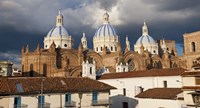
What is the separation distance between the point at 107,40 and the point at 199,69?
50553 millimetres

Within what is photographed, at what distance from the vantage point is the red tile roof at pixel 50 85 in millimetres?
26648

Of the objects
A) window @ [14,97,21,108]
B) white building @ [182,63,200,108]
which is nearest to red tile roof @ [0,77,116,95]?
window @ [14,97,21,108]

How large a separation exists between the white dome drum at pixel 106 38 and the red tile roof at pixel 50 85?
3979 centimetres

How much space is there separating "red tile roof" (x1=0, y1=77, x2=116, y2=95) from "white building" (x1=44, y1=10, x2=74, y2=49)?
32225 mm

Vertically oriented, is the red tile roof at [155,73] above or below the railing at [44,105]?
above

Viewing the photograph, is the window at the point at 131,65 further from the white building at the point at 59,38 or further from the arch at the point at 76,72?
the white building at the point at 59,38

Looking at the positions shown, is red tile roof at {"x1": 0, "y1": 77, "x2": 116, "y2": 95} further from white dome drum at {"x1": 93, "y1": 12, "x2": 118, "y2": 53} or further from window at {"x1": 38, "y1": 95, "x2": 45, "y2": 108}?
white dome drum at {"x1": 93, "y1": 12, "x2": 118, "y2": 53}

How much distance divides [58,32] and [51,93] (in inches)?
1527

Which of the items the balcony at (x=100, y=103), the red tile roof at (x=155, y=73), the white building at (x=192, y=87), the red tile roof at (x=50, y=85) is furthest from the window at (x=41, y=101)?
the red tile roof at (x=155, y=73)

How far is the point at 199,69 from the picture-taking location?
2277 cm

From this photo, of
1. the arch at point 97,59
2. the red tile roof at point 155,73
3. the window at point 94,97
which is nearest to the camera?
the window at point 94,97

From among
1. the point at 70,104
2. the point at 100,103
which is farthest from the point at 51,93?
the point at 100,103

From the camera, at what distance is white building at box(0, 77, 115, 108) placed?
1032 inches

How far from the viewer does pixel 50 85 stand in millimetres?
29156
